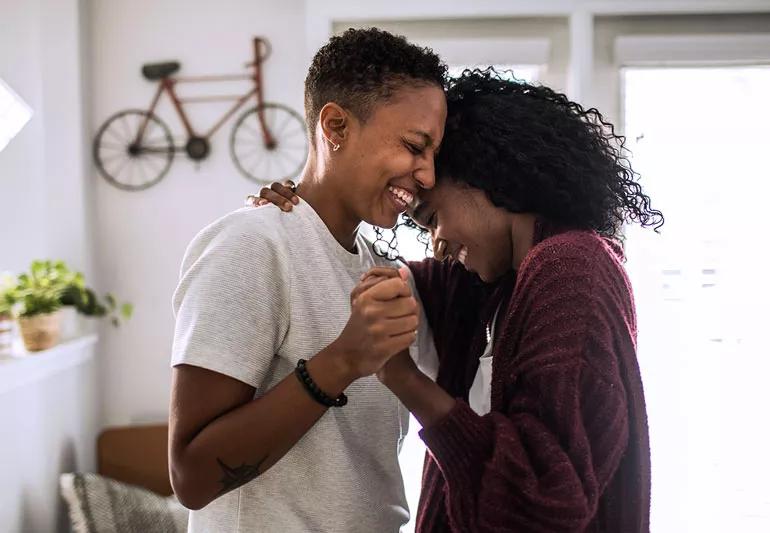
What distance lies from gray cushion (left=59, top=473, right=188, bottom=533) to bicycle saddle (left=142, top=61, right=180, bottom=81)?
141cm

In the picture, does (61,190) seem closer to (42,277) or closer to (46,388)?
(42,277)

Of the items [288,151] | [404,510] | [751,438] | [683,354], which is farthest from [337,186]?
[751,438]

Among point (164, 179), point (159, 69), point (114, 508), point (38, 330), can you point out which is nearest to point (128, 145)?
point (164, 179)

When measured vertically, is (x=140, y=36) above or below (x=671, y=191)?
above

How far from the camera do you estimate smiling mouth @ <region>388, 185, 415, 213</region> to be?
1.03 m

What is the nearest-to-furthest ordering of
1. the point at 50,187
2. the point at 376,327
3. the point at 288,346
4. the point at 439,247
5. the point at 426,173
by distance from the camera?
1. the point at 376,327
2. the point at 288,346
3. the point at 426,173
4. the point at 439,247
5. the point at 50,187

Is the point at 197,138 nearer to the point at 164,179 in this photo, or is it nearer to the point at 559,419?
the point at 164,179

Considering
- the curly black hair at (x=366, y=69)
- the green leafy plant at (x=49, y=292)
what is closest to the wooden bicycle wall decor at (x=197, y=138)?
the green leafy plant at (x=49, y=292)

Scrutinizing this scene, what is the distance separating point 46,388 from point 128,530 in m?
0.51

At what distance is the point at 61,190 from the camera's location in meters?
2.67

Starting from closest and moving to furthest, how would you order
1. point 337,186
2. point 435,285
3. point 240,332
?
point 240,332 → point 337,186 → point 435,285

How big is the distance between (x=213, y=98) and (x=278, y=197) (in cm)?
193

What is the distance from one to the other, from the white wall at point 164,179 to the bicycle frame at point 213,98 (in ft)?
0.09

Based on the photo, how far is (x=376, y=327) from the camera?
812 millimetres
